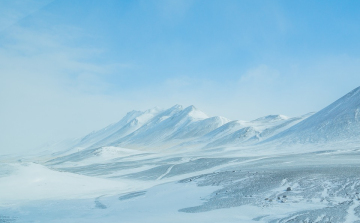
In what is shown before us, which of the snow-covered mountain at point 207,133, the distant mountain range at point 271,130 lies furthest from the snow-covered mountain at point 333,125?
the snow-covered mountain at point 207,133

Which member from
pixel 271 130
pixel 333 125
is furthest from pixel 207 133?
pixel 333 125

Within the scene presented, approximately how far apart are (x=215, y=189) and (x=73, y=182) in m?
16.4

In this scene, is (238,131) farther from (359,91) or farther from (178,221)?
(178,221)

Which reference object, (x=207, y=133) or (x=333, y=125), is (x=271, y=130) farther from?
(x=207, y=133)

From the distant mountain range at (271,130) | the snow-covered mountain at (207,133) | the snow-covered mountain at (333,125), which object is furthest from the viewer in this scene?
the snow-covered mountain at (207,133)

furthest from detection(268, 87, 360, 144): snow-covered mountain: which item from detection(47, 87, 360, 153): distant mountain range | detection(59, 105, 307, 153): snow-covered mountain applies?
detection(59, 105, 307, 153): snow-covered mountain

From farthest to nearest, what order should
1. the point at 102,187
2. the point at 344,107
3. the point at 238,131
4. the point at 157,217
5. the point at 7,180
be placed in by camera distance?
the point at 238,131 < the point at 344,107 < the point at 102,187 < the point at 7,180 < the point at 157,217

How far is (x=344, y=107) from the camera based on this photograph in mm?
82500

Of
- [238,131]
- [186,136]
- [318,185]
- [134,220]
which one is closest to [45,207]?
[134,220]

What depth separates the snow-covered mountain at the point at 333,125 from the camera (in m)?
68.7

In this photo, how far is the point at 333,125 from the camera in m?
74.9

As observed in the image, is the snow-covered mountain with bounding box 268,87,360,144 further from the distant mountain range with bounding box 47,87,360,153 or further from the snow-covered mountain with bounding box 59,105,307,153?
the snow-covered mountain with bounding box 59,105,307,153

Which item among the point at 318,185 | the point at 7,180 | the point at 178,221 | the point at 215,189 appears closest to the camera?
the point at 178,221

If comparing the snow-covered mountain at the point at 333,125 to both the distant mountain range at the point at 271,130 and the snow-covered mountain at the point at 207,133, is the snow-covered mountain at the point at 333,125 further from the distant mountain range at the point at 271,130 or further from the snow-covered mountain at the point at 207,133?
the snow-covered mountain at the point at 207,133
